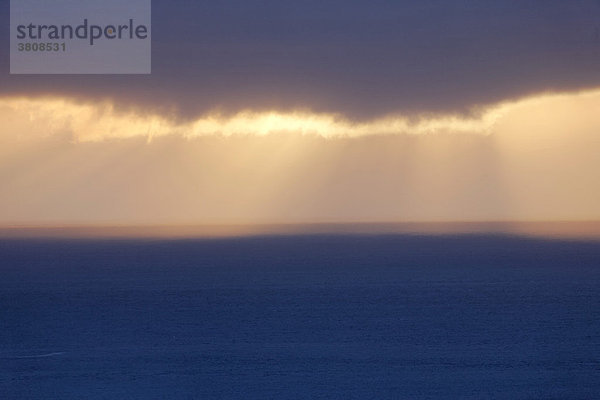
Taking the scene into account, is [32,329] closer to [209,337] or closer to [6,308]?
[209,337]

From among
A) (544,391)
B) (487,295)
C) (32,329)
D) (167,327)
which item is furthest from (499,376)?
(487,295)

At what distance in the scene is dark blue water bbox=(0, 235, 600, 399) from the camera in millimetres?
10383

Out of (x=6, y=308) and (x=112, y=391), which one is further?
(x=6, y=308)

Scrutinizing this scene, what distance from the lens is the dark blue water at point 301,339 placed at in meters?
10.4

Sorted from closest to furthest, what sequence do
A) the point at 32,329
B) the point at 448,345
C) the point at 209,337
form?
the point at 448,345, the point at 209,337, the point at 32,329

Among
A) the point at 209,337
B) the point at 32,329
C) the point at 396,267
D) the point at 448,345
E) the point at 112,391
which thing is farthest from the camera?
the point at 396,267

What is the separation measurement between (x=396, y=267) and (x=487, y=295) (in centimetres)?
1643

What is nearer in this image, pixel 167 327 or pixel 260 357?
pixel 260 357

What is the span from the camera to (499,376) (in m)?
11.0

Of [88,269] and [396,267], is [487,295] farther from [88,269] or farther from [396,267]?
[88,269]

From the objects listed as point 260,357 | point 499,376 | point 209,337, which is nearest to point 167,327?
point 209,337

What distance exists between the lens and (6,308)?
22031mm

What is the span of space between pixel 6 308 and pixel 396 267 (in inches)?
980

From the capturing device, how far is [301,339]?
14859mm
